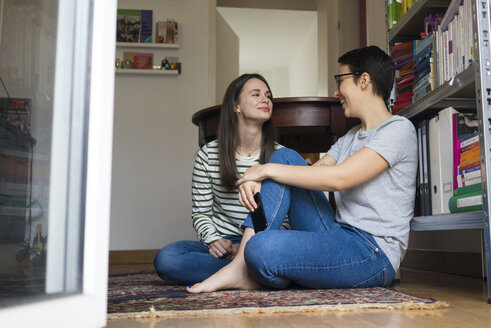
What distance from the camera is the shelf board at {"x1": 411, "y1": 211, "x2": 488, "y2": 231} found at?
127cm

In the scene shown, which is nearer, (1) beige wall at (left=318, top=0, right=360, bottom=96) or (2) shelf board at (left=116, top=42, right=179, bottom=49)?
(2) shelf board at (left=116, top=42, right=179, bottom=49)

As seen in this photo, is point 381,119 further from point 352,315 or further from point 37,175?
point 37,175

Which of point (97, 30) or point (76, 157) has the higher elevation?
point (97, 30)

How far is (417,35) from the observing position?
196cm

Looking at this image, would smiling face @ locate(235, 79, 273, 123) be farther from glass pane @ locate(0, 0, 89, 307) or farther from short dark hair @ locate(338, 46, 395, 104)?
glass pane @ locate(0, 0, 89, 307)

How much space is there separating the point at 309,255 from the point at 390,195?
29 centimetres

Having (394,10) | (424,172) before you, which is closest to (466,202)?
(424,172)

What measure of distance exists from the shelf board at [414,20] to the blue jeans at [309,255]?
0.76 meters

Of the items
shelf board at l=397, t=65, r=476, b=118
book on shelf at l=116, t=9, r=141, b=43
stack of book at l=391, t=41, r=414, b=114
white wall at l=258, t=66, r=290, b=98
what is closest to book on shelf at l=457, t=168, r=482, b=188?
shelf board at l=397, t=65, r=476, b=118

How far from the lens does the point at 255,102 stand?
1843 mm

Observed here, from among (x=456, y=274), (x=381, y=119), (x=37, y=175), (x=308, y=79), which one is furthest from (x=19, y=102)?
(x=308, y=79)

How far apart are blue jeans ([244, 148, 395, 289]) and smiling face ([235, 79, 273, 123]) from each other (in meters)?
0.43

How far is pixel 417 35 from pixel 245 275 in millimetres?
Result: 1149

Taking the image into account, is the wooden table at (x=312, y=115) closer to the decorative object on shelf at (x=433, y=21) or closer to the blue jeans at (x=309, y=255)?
the decorative object on shelf at (x=433, y=21)
